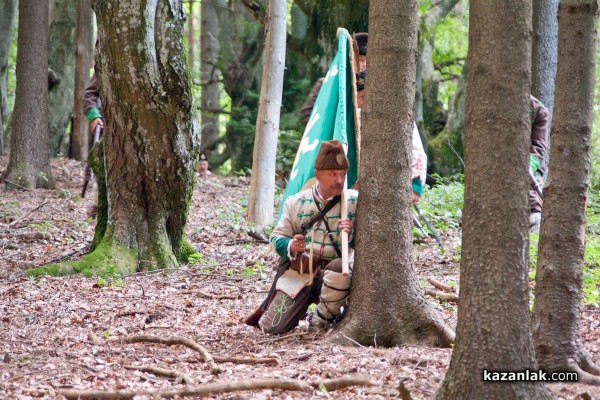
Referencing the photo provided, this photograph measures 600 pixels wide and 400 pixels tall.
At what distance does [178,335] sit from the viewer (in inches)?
238

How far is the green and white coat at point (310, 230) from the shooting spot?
574 cm

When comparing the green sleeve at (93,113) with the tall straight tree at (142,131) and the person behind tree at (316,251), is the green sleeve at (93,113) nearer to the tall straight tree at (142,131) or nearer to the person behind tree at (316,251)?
the tall straight tree at (142,131)

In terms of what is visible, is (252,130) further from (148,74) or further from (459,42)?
(148,74)

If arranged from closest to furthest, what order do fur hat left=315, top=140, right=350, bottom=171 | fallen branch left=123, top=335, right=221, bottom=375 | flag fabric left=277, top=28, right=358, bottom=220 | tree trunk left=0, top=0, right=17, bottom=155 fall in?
fallen branch left=123, top=335, right=221, bottom=375, fur hat left=315, top=140, right=350, bottom=171, flag fabric left=277, top=28, right=358, bottom=220, tree trunk left=0, top=0, right=17, bottom=155

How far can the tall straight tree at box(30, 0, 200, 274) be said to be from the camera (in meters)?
8.23

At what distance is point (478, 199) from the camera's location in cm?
353

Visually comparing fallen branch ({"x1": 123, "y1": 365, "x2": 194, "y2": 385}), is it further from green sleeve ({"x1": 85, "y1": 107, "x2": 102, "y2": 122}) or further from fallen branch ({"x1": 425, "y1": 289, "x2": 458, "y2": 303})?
green sleeve ({"x1": 85, "y1": 107, "x2": 102, "y2": 122})

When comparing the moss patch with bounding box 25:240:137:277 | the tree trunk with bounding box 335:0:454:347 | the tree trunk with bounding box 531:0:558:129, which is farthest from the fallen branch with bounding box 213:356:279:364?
the tree trunk with bounding box 531:0:558:129

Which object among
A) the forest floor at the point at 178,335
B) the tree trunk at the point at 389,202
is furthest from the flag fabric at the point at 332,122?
the forest floor at the point at 178,335

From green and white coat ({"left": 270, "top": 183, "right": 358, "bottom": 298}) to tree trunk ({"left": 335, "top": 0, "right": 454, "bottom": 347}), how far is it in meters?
0.40

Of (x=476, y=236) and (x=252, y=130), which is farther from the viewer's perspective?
(x=252, y=130)

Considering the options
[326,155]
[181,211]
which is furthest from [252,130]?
[326,155]

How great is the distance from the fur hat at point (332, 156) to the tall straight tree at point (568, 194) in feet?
5.20

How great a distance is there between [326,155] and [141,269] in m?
3.69
